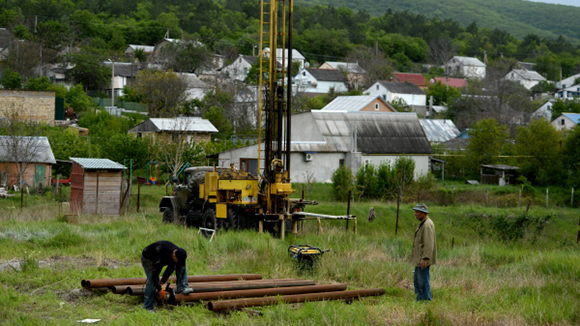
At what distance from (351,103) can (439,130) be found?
12.2 metres

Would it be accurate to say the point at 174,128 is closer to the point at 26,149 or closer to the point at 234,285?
the point at 26,149

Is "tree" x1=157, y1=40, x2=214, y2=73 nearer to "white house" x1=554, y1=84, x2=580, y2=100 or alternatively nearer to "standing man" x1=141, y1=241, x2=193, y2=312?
"white house" x1=554, y1=84, x2=580, y2=100

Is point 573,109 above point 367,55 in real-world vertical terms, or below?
below

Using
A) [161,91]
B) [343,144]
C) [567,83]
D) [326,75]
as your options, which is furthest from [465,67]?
[343,144]

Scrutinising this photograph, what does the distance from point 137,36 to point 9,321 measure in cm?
10791

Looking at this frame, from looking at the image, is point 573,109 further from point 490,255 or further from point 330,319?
point 330,319

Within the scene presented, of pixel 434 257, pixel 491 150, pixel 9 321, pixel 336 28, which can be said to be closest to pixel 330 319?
pixel 434 257

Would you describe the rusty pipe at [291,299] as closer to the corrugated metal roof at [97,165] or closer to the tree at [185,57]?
the corrugated metal roof at [97,165]

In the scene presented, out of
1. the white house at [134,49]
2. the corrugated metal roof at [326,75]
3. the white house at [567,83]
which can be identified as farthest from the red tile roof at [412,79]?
the white house at [134,49]

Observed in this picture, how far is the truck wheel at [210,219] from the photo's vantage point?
20.4 m

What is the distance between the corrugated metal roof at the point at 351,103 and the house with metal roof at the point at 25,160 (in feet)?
101

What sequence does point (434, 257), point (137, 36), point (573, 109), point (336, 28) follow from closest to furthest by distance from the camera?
point (434, 257), point (573, 109), point (137, 36), point (336, 28)

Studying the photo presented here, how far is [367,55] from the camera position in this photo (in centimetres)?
11756

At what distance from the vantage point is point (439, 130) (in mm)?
68688
